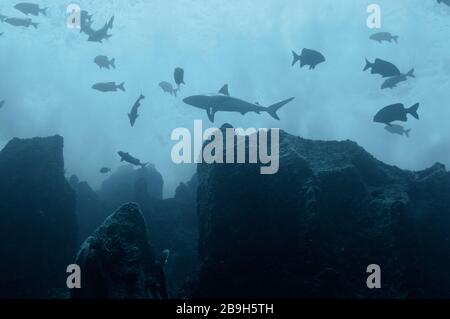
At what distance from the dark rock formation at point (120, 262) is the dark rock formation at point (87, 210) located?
12.3 metres

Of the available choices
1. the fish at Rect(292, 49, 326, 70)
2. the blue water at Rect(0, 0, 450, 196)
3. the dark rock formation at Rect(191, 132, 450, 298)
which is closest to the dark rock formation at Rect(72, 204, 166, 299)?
the dark rock formation at Rect(191, 132, 450, 298)

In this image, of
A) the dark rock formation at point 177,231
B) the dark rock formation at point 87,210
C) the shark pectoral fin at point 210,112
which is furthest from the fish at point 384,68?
the dark rock formation at point 87,210

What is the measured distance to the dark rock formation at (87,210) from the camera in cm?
1867

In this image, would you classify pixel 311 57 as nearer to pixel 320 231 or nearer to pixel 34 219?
pixel 320 231

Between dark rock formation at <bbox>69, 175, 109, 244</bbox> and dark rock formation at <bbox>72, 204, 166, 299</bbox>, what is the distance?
484 inches

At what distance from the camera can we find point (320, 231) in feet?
23.9

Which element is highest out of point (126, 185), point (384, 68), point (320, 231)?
point (384, 68)

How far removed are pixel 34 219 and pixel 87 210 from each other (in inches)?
357

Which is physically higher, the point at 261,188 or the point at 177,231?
the point at 261,188

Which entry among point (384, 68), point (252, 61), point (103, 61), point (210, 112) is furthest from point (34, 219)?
point (252, 61)

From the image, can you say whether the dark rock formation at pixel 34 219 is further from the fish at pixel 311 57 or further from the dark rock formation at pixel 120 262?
the fish at pixel 311 57

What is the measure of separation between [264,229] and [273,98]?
45731mm
